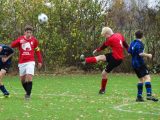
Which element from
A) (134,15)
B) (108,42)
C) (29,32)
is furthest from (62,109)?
(134,15)

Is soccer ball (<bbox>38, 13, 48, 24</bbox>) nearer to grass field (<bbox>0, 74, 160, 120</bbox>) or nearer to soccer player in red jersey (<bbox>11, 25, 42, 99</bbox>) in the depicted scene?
grass field (<bbox>0, 74, 160, 120</bbox>)

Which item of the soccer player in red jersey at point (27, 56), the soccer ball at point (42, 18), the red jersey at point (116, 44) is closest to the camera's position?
the soccer player in red jersey at point (27, 56)

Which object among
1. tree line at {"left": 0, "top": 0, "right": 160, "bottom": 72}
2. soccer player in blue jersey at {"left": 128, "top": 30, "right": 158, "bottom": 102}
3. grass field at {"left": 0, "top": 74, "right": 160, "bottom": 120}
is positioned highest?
tree line at {"left": 0, "top": 0, "right": 160, "bottom": 72}

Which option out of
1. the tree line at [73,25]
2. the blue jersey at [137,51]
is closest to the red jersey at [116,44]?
the blue jersey at [137,51]

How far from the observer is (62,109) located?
1124 cm

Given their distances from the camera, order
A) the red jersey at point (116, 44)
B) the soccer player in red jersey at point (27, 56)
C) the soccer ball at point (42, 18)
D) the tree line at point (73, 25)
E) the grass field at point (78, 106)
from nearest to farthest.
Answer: the grass field at point (78, 106)
the soccer player in red jersey at point (27, 56)
the red jersey at point (116, 44)
the soccer ball at point (42, 18)
the tree line at point (73, 25)

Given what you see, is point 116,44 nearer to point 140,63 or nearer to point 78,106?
point 140,63

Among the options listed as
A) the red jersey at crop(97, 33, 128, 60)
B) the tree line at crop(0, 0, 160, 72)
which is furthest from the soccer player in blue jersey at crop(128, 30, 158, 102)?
the tree line at crop(0, 0, 160, 72)

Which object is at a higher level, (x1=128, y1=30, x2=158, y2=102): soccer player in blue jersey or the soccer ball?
the soccer ball

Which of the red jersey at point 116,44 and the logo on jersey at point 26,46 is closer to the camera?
the logo on jersey at point 26,46

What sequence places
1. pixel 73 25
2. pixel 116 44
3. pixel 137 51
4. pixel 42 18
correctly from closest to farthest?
pixel 137 51 → pixel 116 44 → pixel 42 18 → pixel 73 25

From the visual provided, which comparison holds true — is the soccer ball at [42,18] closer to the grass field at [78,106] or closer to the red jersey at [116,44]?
the grass field at [78,106]

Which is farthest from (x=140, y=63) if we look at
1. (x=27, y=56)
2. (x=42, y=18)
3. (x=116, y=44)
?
(x=42, y=18)

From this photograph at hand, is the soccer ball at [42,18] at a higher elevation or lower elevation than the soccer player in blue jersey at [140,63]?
higher
